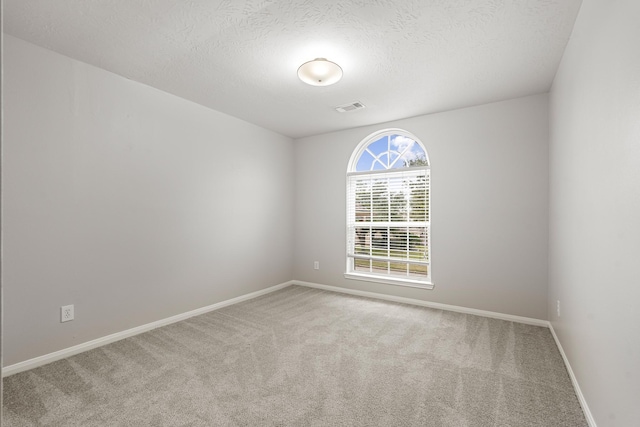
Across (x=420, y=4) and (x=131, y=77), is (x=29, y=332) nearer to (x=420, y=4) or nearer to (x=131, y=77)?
(x=131, y=77)

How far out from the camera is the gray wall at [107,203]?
2490 mm

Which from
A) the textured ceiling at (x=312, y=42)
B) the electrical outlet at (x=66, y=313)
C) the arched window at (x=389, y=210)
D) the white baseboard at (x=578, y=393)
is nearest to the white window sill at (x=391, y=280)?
the arched window at (x=389, y=210)

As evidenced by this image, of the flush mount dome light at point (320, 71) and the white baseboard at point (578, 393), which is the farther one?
the flush mount dome light at point (320, 71)

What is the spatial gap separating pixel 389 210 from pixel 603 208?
275 centimetres

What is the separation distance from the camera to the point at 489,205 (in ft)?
12.0

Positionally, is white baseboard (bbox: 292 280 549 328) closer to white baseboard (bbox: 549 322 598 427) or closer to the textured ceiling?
white baseboard (bbox: 549 322 598 427)

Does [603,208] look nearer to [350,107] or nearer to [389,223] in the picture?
[350,107]

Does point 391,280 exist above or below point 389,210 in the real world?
below

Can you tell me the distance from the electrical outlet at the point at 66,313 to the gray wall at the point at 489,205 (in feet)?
10.7

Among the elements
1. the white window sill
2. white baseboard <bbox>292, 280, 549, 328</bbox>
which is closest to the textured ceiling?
the white window sill

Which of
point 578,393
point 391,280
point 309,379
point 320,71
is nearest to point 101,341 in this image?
point 309,379

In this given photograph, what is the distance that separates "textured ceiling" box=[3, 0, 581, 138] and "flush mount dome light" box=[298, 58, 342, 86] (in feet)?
0.27

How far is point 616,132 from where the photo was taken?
63.9 inches

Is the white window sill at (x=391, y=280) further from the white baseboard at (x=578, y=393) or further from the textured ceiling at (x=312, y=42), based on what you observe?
the textured ceiling at (x=312, y=42)
